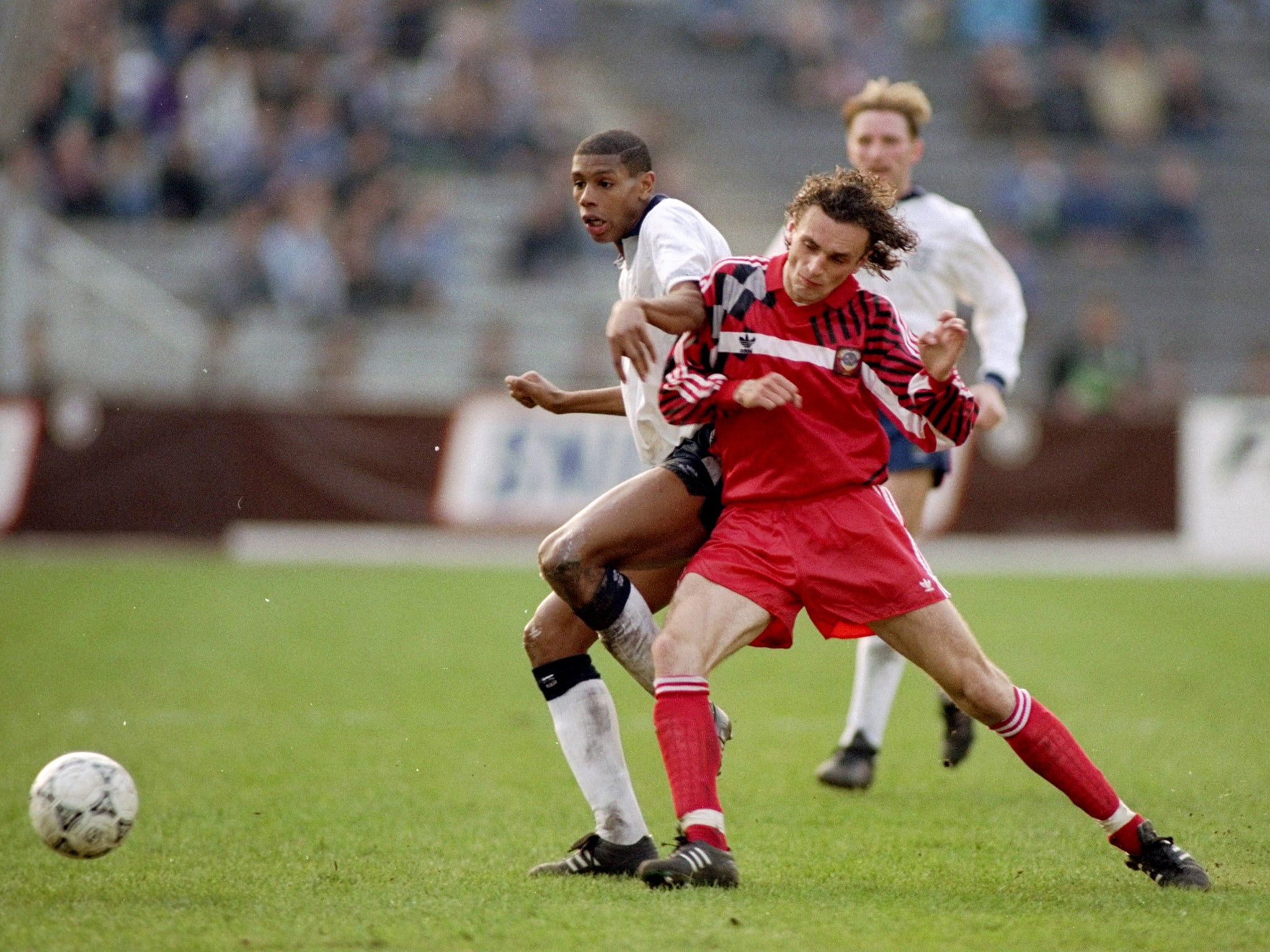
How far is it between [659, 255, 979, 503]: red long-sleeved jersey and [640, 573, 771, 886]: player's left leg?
0.39m

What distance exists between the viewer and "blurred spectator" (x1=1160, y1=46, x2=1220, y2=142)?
25141 millimetres

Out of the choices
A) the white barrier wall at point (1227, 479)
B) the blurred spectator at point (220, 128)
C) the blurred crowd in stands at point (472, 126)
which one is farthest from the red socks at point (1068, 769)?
the blurred spectator at point (220, 128)

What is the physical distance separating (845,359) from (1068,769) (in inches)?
54.0

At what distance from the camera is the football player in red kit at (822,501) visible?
16.3 ft

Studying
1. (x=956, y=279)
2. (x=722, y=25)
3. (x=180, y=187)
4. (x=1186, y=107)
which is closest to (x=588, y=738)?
(x=956, y=279)

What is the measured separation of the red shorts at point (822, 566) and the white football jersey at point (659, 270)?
1.63ft

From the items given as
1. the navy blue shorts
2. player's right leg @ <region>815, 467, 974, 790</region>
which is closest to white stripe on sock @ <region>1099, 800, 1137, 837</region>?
player's right leg @ <region>815, 467, 974, 790</region>

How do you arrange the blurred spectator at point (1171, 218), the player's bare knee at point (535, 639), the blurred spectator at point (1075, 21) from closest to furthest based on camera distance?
the player's bare knee at point (535, 639) → the blurred spectator at point (1171, 218) → the blurred spectator at point (1075, 21)

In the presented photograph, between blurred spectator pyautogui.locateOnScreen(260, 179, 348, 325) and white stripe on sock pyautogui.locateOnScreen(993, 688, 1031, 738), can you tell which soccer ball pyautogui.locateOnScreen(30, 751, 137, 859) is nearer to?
white stripe on sock pyautogui.locateOnScreen(993, 688, 1031, 738)

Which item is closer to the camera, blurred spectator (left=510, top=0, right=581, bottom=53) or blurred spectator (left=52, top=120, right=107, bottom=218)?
blurred spectator (left=52, top=120, right=107, bottom=218)

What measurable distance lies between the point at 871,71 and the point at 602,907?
21538mm

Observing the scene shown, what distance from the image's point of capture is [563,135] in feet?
75.0

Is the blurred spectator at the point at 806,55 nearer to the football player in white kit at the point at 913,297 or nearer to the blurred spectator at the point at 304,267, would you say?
the blurred spectator at the point at 304,267

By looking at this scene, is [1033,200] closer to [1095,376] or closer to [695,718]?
[1095,376]
